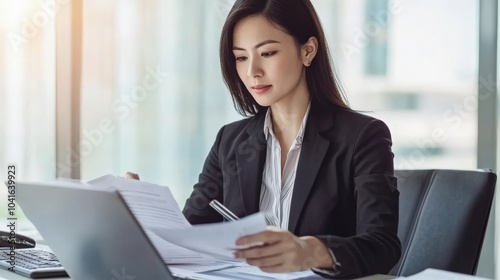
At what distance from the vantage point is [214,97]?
311cm

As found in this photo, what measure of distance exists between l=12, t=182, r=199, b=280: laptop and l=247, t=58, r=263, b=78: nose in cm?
57

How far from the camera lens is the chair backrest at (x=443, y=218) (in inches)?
60.4

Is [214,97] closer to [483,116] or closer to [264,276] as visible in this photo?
[483,116]

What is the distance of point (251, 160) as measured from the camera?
179cm

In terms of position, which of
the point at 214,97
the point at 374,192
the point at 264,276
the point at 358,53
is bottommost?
the point at 264,276

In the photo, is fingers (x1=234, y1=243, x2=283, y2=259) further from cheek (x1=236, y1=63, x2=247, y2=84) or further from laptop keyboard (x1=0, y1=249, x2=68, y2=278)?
cheek (x1=236, y1=63, x2=247, y2=84)

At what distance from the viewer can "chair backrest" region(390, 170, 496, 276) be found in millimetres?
1535

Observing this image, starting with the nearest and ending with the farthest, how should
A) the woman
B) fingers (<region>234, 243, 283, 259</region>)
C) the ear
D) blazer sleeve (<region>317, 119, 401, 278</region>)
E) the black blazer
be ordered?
fingers (<region>234, 243, 283, 259</region>) → blazer sleeve (<region>317, 119, 401, 278</region>) → the black blazer → the woman → the ear

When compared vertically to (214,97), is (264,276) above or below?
below

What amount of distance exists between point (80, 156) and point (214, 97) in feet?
2.03

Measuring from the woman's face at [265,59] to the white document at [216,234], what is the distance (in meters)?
0.67

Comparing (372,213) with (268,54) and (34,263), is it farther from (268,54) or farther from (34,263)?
(34,263)

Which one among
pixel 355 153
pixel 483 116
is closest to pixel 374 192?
pixel 355 153

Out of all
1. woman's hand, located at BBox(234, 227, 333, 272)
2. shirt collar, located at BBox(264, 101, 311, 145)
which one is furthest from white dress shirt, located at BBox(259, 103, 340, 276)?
woman's hand, located at BBox(234, 227, 333, 272)
